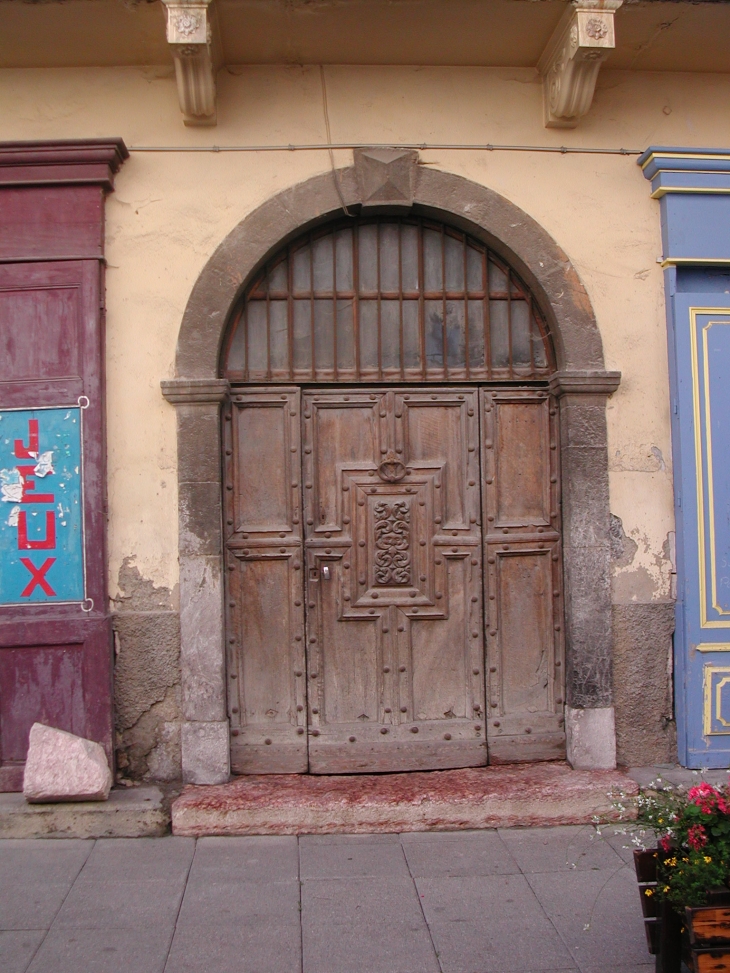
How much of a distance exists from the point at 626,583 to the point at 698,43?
3021 millimetres

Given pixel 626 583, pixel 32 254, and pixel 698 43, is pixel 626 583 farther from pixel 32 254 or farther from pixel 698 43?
pixel 32 254

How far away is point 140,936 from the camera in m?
3.21

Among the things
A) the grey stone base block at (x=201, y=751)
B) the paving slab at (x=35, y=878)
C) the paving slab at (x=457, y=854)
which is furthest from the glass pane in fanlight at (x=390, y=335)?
the paving slab at (x=35, y=878)

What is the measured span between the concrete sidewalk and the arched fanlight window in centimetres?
245

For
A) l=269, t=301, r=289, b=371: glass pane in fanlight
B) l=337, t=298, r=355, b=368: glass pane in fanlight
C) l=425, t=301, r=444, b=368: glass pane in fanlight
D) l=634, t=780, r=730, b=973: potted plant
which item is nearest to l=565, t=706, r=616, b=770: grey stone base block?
l=634, t=780, r=730, b=973: potted plant

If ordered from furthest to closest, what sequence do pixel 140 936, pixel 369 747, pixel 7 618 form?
pixel 369 747
pixel 7 618
pixel 140 936

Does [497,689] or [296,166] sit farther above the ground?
[296,166]

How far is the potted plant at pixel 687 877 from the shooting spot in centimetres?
259

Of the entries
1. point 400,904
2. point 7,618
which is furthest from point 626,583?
point 7,618

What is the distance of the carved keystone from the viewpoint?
448 centimetres

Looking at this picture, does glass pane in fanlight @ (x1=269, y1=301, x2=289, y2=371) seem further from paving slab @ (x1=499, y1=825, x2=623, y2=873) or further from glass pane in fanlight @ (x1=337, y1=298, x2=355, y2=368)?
paving slab @ (x1=499, y1=825, x2=623, y2=873)

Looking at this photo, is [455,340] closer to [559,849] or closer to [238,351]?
[238,351]

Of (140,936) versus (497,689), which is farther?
(497,689)

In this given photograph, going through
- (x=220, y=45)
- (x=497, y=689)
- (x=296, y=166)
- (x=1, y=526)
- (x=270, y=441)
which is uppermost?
(x=220, y=45)
